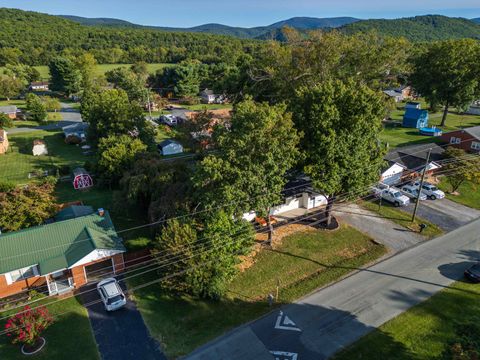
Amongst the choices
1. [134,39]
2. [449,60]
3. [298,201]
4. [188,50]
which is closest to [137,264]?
[298,201]

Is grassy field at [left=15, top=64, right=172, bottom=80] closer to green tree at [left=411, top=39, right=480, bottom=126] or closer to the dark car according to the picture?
green tree at [left=411, top=39, right=480, bottom=126]

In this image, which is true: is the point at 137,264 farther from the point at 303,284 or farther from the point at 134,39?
the point at 134,39

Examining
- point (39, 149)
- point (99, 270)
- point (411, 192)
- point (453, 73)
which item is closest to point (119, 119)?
point (39, 149)

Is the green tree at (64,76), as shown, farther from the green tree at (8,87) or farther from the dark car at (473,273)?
the dark car at (473,273)

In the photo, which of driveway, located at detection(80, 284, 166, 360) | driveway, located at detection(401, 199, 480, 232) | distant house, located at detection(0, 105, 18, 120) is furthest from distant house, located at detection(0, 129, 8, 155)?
driveway, located at detection(401, 199, 480, 232)

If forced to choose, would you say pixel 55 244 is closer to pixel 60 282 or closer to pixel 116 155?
pixel 60 282

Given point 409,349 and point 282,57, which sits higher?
point 282,57
